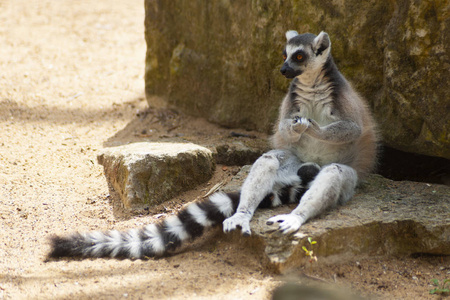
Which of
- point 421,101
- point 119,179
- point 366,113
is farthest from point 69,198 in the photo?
point 421,101

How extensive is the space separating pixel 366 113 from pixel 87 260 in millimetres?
2722

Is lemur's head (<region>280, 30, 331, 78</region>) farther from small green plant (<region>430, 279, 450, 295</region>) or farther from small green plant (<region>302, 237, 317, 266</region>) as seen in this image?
small green plant (<region>430, 279, 450, 295</region>)

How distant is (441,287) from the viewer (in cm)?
315

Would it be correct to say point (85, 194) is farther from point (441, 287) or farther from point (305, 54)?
point (441, 287)

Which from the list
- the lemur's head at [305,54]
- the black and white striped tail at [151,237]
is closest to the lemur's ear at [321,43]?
the lemur's head at [305,54]

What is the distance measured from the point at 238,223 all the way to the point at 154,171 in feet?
3.83

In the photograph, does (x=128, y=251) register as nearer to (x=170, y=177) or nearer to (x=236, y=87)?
(x=170, y=177)

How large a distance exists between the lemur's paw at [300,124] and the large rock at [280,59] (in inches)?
44.0

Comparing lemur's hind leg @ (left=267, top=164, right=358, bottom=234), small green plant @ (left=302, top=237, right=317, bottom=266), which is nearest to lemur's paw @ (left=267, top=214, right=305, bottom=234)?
lemur's hind leg @ (left=267, top=164, right=358, bottom=234)

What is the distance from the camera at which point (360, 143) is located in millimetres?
4082

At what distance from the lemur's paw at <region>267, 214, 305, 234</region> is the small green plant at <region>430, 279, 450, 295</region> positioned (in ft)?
3.29

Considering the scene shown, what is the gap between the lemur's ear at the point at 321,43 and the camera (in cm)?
379

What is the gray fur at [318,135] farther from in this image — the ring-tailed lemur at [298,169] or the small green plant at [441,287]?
the small green plant at [441,287]

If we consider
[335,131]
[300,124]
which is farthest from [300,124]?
[335,131]
